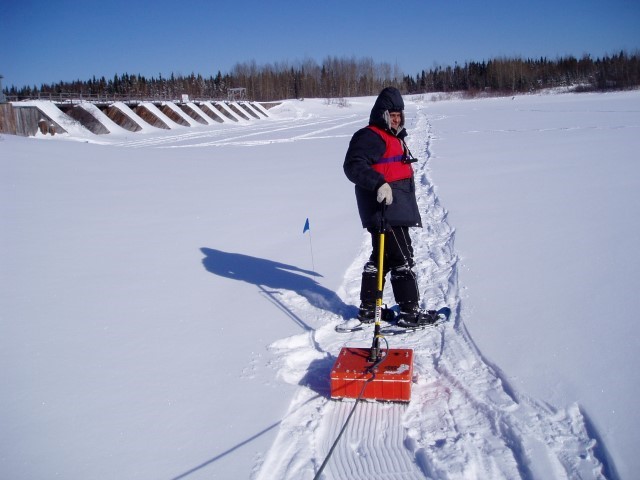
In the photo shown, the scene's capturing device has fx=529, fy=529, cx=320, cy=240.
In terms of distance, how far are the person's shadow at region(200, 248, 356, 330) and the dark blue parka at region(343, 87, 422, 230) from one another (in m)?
0.92

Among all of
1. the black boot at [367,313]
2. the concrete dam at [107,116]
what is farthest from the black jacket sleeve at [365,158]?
the concrete dam at [107,116]

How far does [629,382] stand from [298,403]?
172 cm

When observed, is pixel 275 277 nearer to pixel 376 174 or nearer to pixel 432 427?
pixel 376 174

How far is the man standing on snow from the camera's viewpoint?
3.42 metres

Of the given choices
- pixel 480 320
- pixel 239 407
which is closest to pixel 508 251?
pixel 480 320

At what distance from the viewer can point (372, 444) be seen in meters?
2.50

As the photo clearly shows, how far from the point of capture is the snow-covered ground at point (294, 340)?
2398 millimetres

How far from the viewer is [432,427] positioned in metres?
2.60

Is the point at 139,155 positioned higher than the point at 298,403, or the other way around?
the point at 139,155

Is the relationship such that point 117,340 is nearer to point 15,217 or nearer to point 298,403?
point 298,403

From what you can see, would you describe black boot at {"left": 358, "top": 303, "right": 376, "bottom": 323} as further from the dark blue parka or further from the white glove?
the white glove

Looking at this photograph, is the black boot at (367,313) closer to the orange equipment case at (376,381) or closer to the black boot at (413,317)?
the black boot at (413,317)

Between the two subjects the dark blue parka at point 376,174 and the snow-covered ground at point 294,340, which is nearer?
the snow-covered ground at point 294,340

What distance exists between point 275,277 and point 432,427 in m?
2.62
